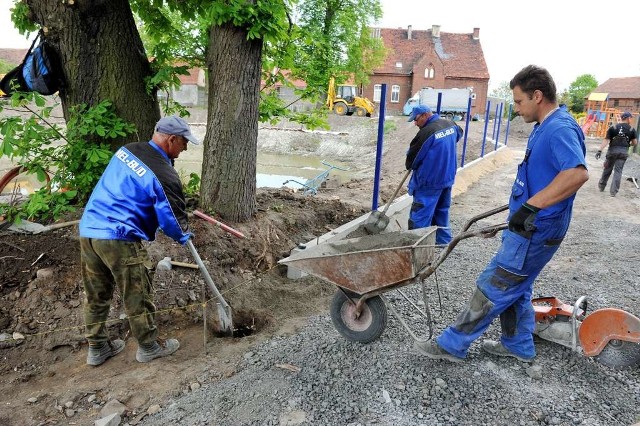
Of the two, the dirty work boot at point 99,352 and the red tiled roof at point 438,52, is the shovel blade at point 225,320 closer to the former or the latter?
the dirty work boot at point 99,352

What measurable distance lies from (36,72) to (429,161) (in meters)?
4.24

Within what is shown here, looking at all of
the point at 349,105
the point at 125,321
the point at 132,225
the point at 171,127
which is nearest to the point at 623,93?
the point at 349,105

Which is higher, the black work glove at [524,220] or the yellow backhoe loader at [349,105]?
the yellow backhoe loader at [349,105]

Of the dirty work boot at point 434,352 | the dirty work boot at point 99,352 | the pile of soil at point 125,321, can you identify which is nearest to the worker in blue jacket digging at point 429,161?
the pile of soil at point 125,321

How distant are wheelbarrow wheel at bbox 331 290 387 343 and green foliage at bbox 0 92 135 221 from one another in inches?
108

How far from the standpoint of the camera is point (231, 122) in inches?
194

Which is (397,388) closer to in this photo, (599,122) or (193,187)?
(193,187)

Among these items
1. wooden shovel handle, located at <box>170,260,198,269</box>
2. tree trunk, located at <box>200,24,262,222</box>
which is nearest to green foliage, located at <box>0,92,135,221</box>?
tree trunk, located at <box>200,24,262,222</box>

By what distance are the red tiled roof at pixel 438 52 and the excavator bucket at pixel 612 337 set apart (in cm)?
4103

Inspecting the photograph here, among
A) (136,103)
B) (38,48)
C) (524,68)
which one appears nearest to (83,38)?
(38,48)

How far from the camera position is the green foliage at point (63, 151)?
3869mm

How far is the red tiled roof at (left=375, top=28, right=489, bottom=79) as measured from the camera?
41438 millimetres

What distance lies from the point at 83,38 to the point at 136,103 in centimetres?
77

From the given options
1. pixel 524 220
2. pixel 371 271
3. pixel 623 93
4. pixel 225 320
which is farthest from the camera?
pixel 623 93
